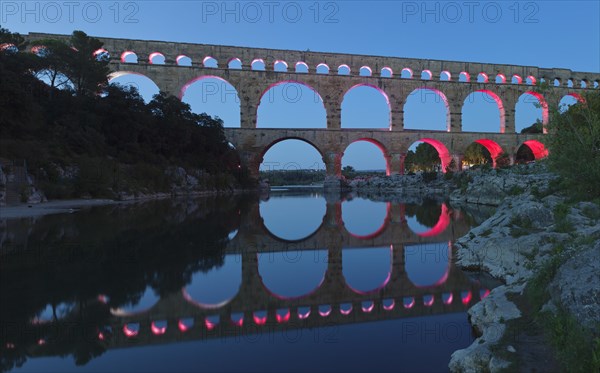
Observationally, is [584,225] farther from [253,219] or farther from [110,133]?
[110,133]

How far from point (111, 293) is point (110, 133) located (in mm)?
19451

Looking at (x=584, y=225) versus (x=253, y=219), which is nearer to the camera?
(x=584, y=225)

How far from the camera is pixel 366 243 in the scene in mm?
7262

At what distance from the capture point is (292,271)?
5.20 m

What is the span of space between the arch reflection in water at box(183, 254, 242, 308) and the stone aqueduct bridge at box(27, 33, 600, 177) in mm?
25741

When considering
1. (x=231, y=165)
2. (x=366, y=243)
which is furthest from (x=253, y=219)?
(x=231, y=165)

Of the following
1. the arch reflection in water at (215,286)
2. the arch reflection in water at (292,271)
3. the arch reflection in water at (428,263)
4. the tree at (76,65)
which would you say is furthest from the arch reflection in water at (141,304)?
the tree at (76,65)

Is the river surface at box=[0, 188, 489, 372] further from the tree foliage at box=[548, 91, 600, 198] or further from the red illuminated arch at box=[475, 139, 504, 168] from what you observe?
the red illuminated arch at box=[475, 139, 504, 168]

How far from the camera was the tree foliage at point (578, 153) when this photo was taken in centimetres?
622

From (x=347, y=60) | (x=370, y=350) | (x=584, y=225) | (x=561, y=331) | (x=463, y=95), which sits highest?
(x=347, y=60)

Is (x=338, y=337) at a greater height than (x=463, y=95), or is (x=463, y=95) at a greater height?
(x=463, y=95)

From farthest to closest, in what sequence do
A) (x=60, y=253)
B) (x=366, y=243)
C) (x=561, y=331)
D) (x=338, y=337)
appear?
(x=366, y=243)
(x=60, y=253)
(x=338, y=337)
(x=561, y=331)

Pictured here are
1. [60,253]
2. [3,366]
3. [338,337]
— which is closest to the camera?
[3,366]

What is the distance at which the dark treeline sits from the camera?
49.5 feet
